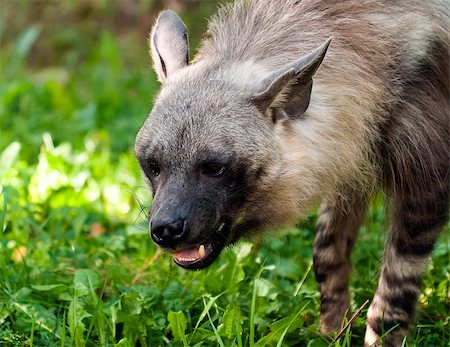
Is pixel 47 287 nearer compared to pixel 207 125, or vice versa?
pixel 207 125

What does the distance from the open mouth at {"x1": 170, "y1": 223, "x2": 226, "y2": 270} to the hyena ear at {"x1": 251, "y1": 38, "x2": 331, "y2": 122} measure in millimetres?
566

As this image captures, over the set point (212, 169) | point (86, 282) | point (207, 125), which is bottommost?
point (86, 282)

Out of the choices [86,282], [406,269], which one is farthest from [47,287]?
[406,269]

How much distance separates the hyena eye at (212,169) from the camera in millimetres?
3961

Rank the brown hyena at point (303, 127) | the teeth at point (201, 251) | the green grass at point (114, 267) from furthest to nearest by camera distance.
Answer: the green grass at point (114, 267)
the teeth at point (201, 251)
the brown hyena at point (303, 127)

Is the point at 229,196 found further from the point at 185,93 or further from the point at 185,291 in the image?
the point at 185,291

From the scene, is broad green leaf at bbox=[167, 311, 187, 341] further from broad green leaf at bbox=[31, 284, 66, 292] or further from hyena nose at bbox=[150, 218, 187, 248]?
broad green leaf at bbox=[31, 284, 66, 292]

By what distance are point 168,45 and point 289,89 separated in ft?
2.61

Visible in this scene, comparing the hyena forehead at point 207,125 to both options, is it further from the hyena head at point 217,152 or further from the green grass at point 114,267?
the green grass at point 114,267

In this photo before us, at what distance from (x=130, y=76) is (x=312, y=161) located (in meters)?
4.87

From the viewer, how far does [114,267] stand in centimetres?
500

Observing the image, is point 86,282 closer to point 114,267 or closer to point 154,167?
point 114,267

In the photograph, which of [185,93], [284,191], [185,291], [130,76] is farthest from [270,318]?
[130,76]

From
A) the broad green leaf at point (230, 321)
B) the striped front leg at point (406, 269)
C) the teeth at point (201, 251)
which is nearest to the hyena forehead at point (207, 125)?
the teeth at point (201, 251)
